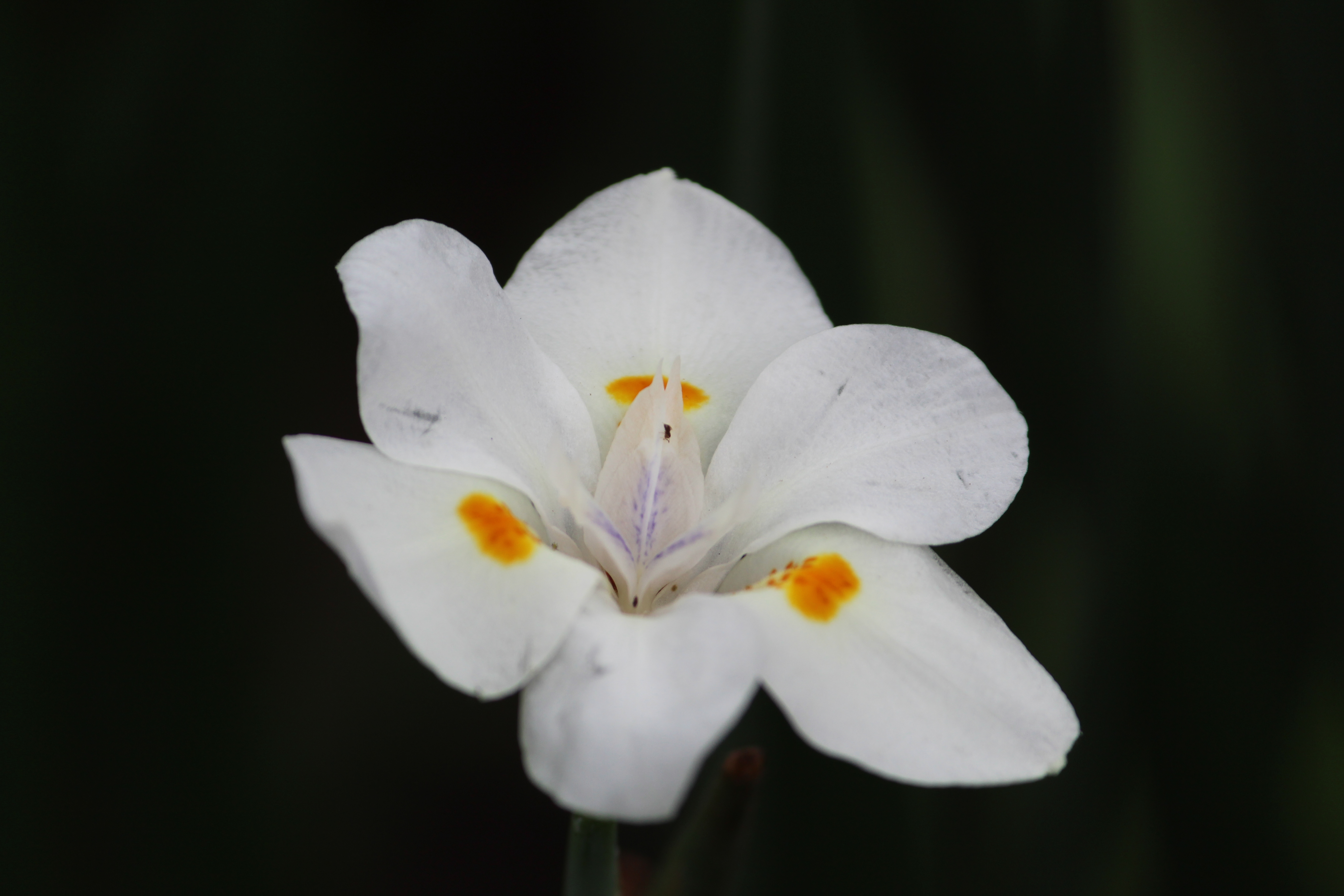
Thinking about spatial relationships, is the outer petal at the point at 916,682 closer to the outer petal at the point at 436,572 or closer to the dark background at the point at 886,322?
the outer petal at the point at 436,572

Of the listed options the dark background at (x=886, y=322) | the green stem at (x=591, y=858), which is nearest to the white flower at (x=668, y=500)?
the green stem at (x=591, y=858)

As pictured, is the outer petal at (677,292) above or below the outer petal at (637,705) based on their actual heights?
above

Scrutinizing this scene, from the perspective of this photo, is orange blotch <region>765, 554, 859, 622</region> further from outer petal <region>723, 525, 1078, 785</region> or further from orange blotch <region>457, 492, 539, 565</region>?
orange blotch <region>457, 492, 539, 565</region>

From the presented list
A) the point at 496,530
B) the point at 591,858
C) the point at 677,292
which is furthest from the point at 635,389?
the point at 591,858

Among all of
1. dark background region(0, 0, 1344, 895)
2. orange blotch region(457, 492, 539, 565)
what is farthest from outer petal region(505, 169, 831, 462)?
dark background region(0, 0, 1344, 895)

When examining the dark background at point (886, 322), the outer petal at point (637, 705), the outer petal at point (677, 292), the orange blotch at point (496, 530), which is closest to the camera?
the outer petal at point (637, 705)

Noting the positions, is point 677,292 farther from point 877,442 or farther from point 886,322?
point 886,322

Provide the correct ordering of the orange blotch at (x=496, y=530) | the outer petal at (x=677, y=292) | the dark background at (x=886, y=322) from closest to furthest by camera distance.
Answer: the orange blotch at (x=496, y=530) → the outer petal at (x=677, y=292) → the dark background at (x=886, y=322)
